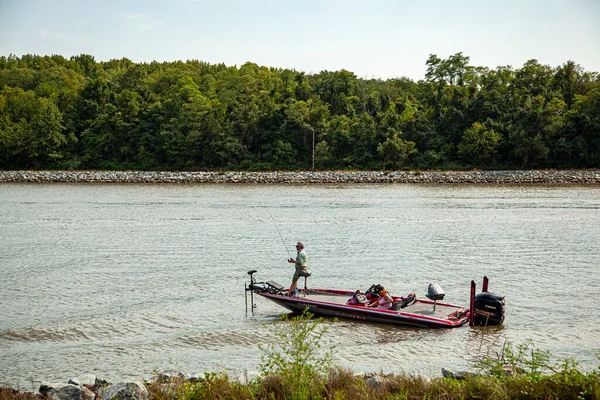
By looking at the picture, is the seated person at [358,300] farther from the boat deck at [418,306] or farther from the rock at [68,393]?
the rock at [68,393]

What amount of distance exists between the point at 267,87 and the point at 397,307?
309ft

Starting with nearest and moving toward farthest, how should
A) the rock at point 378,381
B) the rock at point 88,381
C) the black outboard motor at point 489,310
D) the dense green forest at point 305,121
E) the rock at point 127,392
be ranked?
1. the rock at point 127,392
2. the rock at point 378,381
3. the rock at point 88,381
4. the black outboard motor at point 489,310
5. the dense green forest at point 305,121

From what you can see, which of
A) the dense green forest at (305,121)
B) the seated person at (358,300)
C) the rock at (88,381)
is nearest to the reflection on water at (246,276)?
the seated person at (358,300)

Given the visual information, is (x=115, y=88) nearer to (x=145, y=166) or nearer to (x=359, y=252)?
(x=145, y=166)

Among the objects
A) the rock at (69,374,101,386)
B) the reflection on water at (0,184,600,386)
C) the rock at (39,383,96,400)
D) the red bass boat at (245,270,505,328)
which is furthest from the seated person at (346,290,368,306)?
the rock at (39,383,96,400)

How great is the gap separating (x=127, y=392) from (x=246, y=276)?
14.9 metres

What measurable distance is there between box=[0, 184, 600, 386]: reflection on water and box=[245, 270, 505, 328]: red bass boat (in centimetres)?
36

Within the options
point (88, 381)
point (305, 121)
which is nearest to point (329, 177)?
point (305, 121)

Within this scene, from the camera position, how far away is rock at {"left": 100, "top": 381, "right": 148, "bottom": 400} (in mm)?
10016

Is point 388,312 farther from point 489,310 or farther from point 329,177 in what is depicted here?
point 329,177

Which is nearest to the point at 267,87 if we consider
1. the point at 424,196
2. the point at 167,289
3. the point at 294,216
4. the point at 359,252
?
the point at 424,196

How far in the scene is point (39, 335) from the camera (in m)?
17.5

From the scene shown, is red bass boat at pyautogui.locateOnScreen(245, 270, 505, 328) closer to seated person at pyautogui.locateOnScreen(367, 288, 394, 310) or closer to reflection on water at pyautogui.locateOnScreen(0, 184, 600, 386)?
seated person at pyautogui.locateOnScreen(367, 288, 394, 310)

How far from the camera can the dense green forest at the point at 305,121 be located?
8556 cm
